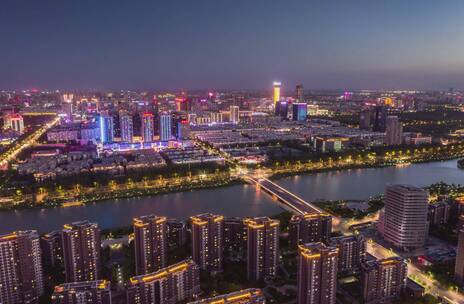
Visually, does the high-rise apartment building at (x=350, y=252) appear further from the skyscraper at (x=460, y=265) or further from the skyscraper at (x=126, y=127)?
the skyscraper at (x=126, y=127)

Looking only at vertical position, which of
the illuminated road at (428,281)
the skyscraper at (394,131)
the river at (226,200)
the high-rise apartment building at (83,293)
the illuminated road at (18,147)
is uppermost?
the skyscraper at (394,131)

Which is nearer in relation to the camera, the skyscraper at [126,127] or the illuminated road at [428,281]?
the illuminated road at [428,281]

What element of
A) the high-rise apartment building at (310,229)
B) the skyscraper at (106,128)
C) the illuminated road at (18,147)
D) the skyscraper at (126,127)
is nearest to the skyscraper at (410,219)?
the high-rise apartment building at (310,229)

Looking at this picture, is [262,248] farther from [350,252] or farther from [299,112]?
[299,112]

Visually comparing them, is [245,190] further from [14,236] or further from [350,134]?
[350,134]

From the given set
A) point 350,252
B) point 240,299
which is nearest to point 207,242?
point 240,299

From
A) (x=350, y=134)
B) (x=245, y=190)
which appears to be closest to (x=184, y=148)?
(x=245, y=190)

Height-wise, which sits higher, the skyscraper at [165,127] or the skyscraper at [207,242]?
the skyscraper at [165,127]

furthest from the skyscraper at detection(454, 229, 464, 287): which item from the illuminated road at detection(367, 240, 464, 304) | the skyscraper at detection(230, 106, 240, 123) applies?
the skyscraper at detection(230, 106, 240, 123)
